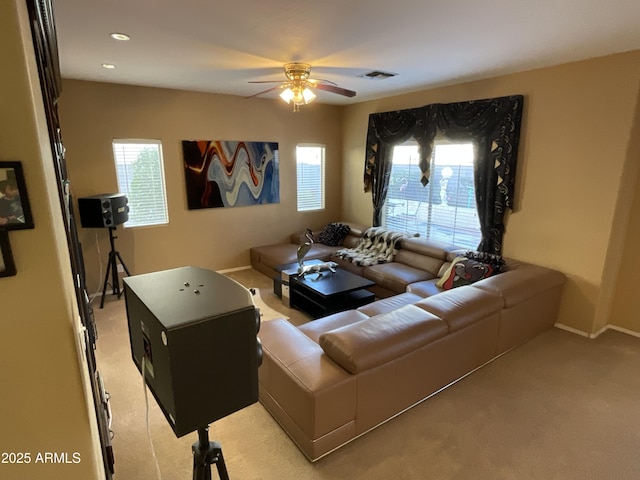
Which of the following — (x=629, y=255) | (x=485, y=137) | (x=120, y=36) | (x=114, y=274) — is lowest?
(x=114, y=274)

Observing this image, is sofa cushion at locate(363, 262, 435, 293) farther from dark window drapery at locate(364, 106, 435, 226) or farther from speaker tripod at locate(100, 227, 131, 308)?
speaker tripod at locate(100, 227, 131, 308)

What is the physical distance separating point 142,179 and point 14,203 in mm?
4203

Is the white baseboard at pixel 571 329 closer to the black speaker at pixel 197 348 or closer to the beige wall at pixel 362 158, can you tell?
the beige wall at pixel 362 158

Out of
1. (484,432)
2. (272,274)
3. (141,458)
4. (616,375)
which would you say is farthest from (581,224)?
(141,458)

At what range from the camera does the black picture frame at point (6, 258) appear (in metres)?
0.81

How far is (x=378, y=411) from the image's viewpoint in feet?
7.45

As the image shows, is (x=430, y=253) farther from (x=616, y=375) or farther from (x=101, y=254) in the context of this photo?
(x=101, y=254)

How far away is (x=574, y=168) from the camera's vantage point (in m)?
3.42

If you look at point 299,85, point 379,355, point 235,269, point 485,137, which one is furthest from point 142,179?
point 485,137

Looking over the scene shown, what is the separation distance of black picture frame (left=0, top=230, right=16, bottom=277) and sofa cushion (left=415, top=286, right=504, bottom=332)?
2382 mm

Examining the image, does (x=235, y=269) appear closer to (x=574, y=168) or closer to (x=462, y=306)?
(x=462, y=306)

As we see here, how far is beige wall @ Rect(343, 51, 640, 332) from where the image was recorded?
3.13m

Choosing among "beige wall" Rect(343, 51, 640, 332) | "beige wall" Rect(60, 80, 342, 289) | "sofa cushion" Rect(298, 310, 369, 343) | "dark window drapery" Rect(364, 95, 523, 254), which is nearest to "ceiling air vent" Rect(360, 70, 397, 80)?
"dark window drapery" Rect(364, 95, 523, 254)

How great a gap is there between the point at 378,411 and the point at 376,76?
3.28m
